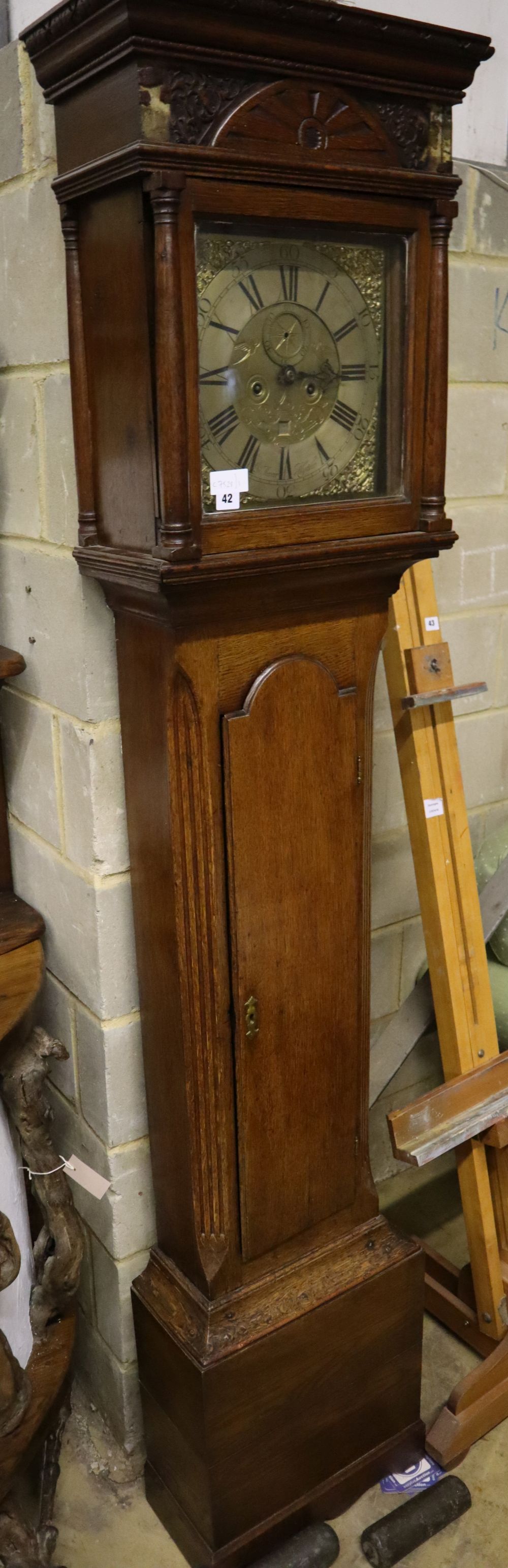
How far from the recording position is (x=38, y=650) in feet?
5.23

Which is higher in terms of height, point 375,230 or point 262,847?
→ point 375,230

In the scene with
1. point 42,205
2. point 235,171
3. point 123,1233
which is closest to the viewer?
point 235,171

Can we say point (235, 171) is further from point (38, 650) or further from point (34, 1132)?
point (34, 1132)

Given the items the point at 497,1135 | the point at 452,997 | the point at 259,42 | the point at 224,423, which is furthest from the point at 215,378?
the point at 497,1135

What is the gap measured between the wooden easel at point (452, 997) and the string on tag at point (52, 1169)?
0.45 meters

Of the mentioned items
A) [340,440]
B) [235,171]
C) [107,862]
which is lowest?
[107,862]

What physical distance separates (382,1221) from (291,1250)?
17 cm

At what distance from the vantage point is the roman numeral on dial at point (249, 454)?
122cm

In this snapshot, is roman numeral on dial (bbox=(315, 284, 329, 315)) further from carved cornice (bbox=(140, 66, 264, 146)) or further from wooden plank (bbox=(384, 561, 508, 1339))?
wooden plank (bbox=(384, 561, 508, 1339))

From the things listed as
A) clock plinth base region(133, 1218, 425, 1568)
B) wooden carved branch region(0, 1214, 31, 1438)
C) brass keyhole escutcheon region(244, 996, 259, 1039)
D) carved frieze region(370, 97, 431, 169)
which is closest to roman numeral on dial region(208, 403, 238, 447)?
carved frieze region(370, 97, 431, 169)

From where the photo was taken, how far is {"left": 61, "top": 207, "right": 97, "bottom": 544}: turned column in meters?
1.29

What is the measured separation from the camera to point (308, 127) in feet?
3.87

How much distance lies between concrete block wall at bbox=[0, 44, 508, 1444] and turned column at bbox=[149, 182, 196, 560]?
29 centimetres

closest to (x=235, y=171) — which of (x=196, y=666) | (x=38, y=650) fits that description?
(x=196, y=666)
